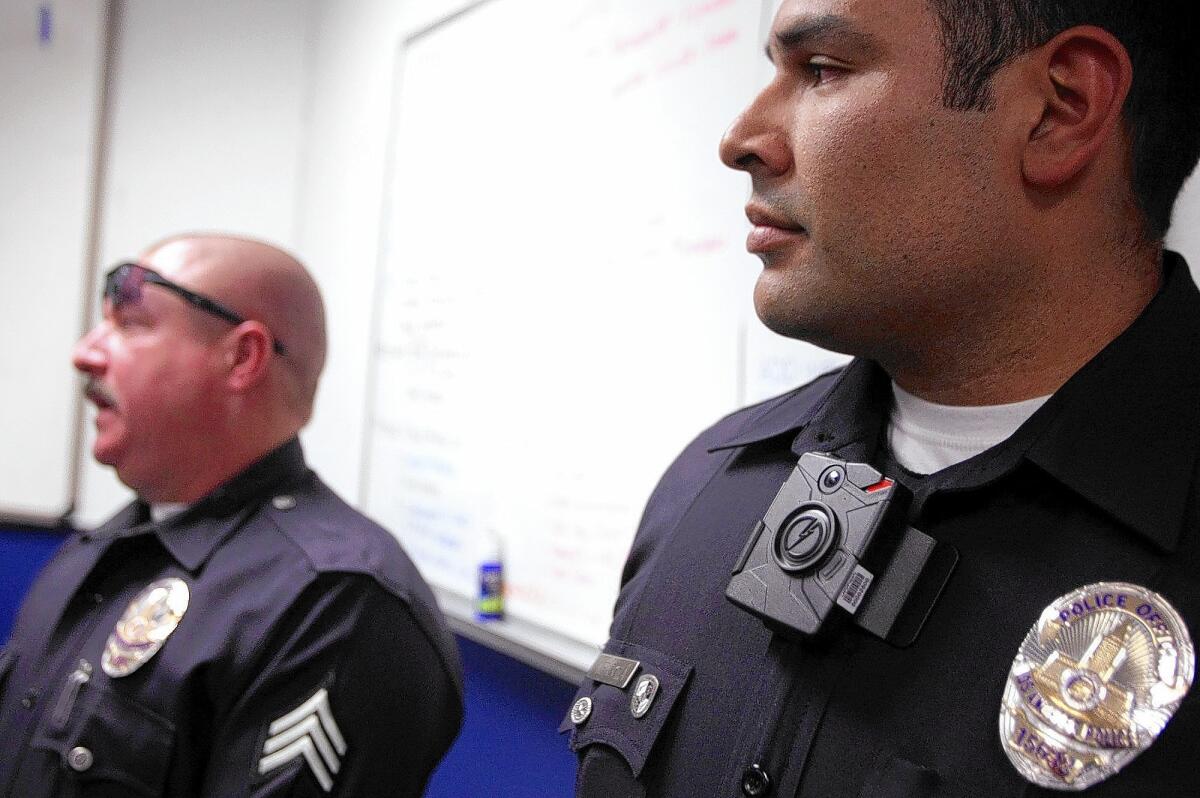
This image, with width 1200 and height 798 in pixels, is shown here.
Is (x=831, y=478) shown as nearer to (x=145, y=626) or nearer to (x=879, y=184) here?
(x=879, y=184)

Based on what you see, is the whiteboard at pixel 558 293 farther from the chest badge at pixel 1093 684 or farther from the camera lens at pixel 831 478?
the chest badge at pixel 1093 684

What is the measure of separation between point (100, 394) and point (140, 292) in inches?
6.9

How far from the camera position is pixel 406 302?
245cm

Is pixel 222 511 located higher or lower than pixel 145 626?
higher

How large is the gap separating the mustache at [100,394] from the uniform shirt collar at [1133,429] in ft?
4.12

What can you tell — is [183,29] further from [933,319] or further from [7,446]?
[933,319]

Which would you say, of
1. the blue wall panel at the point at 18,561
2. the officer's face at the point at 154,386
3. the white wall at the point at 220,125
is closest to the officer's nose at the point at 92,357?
the officer's face at the point at 154,386

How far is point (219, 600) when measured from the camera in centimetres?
129

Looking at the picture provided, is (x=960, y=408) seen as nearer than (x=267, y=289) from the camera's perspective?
Yes

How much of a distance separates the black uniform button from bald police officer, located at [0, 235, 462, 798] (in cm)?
68

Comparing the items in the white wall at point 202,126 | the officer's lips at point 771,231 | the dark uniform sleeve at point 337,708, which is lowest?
the dark uniform sleeve at point 337,708

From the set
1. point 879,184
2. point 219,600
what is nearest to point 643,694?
point 879,184

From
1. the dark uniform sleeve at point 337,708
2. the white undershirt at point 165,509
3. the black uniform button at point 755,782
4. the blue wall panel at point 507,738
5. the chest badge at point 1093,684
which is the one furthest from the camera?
the blue wall panel at point 507,738

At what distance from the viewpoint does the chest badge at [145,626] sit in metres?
1.26
